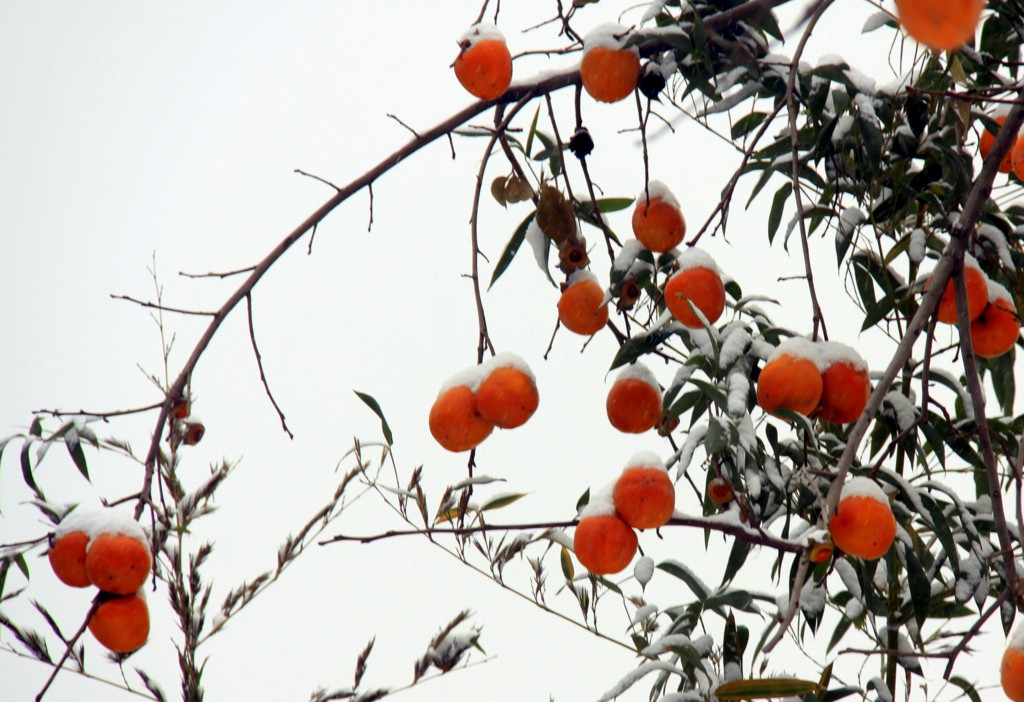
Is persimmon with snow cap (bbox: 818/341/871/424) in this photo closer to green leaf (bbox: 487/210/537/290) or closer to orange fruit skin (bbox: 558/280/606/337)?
orange fruit skin (bbox: 558/280/606/337)

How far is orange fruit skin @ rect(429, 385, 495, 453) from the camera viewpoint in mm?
915

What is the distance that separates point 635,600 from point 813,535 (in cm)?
78

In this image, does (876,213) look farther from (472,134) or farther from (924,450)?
(472,134)

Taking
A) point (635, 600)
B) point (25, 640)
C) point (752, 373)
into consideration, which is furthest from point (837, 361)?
point (25, 640)

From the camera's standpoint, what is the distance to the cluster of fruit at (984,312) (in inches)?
37.5

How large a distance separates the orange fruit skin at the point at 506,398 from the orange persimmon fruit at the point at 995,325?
45 cm

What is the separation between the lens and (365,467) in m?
1.08

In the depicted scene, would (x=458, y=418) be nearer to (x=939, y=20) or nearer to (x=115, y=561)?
(x=115, y=561)

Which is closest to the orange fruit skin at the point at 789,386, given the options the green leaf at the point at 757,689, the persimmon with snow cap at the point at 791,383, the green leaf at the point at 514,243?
the persimmon with snow cap at the point at 791,383

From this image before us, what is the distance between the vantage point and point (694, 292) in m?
0.91

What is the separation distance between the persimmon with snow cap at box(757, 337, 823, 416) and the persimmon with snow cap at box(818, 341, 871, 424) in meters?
0.02

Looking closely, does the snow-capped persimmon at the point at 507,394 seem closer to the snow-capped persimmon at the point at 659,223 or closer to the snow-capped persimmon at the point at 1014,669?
the snow-capped persimmon at the point at 659,223

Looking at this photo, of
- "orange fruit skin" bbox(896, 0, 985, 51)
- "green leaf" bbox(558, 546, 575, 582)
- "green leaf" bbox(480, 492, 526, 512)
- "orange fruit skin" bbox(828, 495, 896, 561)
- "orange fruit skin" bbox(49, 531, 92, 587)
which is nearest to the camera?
"orange fruit skin" bbox(896, 0, 985, 51)

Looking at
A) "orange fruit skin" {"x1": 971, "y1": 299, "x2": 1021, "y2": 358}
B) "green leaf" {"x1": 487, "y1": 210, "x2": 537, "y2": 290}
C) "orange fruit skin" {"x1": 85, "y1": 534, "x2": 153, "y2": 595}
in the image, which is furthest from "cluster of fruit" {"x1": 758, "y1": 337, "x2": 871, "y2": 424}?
"orange fruit skin" {"x1": 85, "y1": 534, "x2": 153, "y2": 595}
